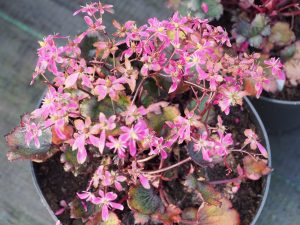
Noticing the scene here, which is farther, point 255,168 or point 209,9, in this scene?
point 209,9

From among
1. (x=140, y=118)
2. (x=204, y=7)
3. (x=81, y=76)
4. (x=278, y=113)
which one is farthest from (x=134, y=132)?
(x=278, y=113)

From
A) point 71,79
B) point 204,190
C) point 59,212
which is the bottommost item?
point 59,212

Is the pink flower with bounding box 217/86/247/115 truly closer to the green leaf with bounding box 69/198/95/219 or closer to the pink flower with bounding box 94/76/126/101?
the pink flower with bounding box 94/76/126/101

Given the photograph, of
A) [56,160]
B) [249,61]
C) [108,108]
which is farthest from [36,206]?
[249,61]

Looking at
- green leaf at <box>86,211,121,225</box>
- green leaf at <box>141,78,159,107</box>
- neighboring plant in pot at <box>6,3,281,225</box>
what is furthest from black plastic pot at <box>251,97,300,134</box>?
green leaf at <box>86,211,121,225</box>

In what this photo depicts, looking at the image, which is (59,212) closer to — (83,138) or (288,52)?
(83,138)

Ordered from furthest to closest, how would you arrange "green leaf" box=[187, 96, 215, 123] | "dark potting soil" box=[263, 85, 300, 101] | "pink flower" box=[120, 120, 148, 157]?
"dark potting soil" box=[263, 85, 300, 101] < "green leaf" box=[187, 96, 215, 123] < "pink flower" box=[120, 120, 148, 157]

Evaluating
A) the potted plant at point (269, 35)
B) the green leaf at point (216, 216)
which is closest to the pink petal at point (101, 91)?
the green leaf at point (216, 216)
